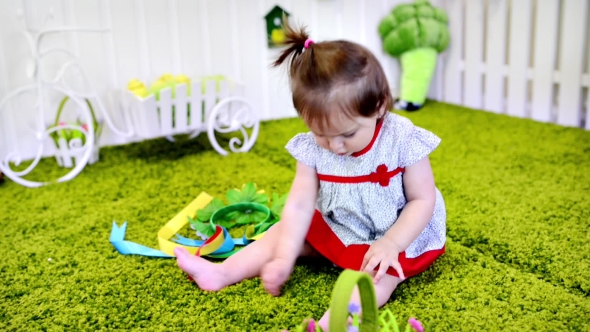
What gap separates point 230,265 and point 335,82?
39 cm

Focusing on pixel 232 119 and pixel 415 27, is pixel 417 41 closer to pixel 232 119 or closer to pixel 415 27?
pixel 415 27

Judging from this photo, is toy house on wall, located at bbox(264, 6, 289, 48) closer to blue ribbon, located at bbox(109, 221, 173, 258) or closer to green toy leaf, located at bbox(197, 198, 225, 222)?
green toy leaf, located at bbox(197, 198, 225, 222)

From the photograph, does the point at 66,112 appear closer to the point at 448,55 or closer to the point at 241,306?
the point at 241,306

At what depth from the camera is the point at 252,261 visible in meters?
1.04

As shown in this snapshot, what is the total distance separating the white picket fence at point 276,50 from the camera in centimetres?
194

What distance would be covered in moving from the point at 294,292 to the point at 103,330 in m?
0.31

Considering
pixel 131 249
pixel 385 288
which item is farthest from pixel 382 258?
pixel 131 249

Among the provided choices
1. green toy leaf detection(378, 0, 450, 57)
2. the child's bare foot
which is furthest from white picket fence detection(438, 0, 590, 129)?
the child's bare foot

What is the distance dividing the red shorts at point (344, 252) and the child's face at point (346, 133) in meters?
0.18

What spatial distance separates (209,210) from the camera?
52.7 inches

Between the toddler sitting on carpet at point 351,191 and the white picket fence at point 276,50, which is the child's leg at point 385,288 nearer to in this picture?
the toddler sitting on carpet at point 351,191

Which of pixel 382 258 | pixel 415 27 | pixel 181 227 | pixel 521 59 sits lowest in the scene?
pixel 181 227

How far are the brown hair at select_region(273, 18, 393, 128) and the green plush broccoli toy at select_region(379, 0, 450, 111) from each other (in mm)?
1534

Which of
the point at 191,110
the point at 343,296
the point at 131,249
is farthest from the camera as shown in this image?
the point at 191,110
